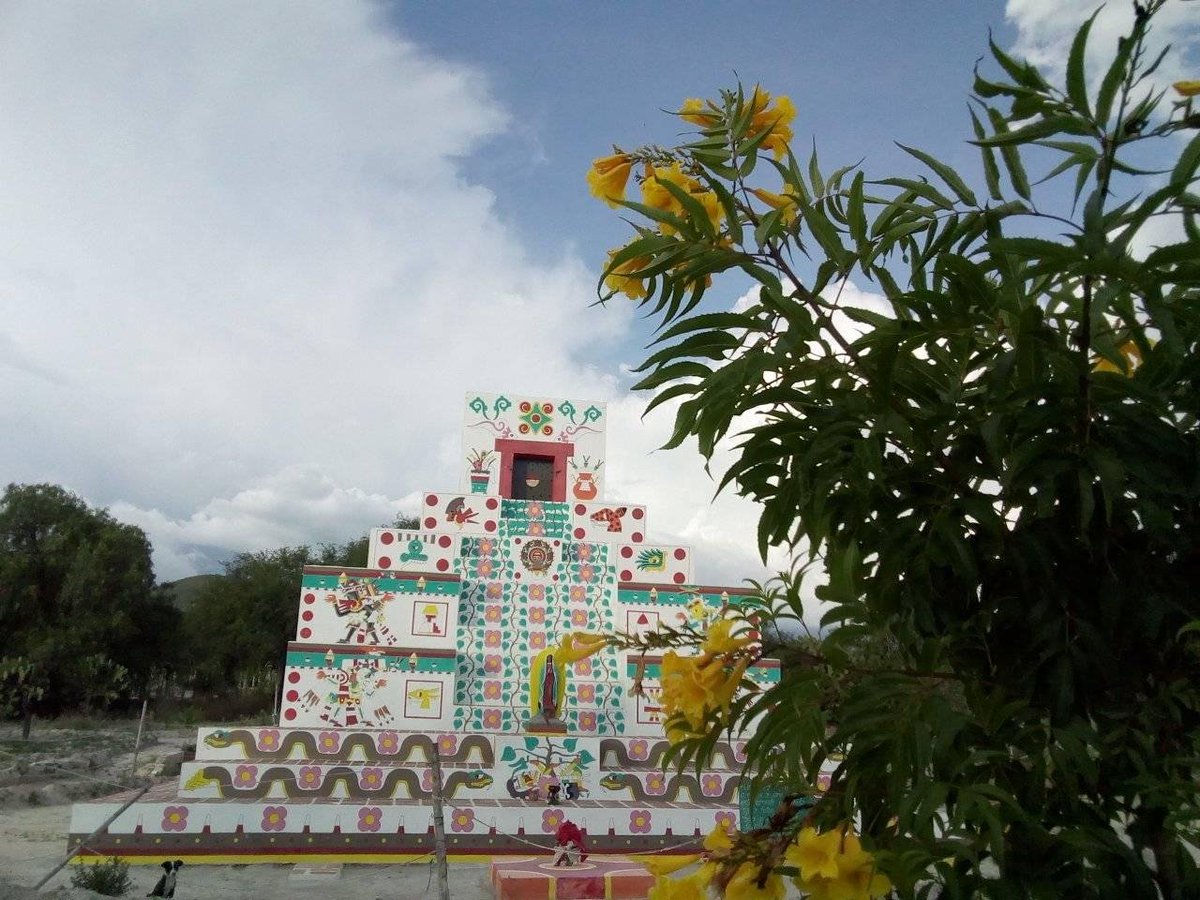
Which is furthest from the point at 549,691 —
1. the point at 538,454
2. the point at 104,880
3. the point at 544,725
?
the point at 104,880

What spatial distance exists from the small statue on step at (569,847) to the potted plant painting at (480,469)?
4.26 meters

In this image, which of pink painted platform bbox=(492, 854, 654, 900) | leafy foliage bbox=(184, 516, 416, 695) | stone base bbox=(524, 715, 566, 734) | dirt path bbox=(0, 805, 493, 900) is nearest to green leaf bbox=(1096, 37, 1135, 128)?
pink painted platform bbox=(492, 854, 654, 900)

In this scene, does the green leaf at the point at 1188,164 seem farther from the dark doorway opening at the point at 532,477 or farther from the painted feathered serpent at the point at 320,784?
the dark doorway opening at the point at 532,477

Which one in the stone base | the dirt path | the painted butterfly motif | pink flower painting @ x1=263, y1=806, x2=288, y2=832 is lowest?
the dirt path

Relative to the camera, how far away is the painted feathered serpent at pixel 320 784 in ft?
27.5

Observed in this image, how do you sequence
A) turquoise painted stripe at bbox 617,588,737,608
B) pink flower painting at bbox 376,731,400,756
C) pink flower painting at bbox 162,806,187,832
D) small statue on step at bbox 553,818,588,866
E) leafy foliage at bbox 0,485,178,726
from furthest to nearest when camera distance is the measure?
1. leafy foliage at bbox 0,485,178,726
2. turquoise painted stripe at bbox 617,588,737,608
3. pink flower painting at bbox 376,731,400,756
4. pink flower painting at bbox 162,806,187,832
5. small statue on step at bbox 553,818,588,866

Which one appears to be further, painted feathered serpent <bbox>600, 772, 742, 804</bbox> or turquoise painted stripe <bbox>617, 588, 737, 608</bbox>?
turquoise painted stripe <bbox>617, 588, 737, 608</bbox>

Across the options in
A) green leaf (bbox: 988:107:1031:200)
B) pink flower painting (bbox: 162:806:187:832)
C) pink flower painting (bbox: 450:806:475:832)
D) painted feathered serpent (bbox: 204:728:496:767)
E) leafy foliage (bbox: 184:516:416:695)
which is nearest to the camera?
green leaf (bbox: 988:107:1031:200)

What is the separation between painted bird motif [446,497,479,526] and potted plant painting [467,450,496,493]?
228 mm

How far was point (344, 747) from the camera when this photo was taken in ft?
30.1

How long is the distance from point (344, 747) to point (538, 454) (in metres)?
3.89

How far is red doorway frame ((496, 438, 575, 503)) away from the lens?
10.6m

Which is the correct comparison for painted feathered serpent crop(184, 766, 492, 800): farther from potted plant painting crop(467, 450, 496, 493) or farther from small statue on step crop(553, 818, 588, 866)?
potted plant painting crop(467, 450, 496, 493)

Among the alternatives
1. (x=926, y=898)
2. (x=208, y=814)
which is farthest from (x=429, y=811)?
(x=926, y=898)
